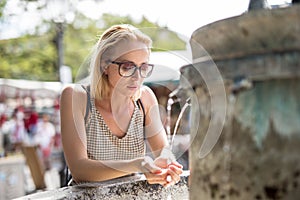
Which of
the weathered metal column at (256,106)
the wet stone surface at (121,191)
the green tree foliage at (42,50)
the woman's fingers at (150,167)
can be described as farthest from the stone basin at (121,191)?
the green tree foliage at (42,50)

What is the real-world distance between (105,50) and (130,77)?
0.19 m

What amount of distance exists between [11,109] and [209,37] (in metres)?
12.2

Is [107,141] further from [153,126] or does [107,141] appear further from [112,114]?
[153,126]

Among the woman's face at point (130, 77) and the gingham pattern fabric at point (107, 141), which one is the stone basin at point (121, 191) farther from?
the woman's face at point (130, 77)

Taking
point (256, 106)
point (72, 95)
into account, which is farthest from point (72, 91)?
point (256, 106)

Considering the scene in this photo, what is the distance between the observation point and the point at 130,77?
6.82 ft

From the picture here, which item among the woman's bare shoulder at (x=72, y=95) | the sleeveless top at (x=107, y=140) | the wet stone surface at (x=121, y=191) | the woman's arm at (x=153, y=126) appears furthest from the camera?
the woman's arm at (x=153, y=126)

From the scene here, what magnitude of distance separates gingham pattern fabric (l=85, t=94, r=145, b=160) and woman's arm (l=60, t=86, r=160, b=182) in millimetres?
101

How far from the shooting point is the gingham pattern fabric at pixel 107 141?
7.00 ft

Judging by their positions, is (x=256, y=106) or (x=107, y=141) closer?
(x=256, y=106)

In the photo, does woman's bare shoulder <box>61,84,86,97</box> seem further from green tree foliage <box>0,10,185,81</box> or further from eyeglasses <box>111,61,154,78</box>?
green tree foliage <box>0,10,185,81</box>

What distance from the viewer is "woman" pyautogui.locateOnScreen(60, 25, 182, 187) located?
1.97 m

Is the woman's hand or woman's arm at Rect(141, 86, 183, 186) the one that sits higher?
woman's arm at Rect(141, 86, 183, 186)

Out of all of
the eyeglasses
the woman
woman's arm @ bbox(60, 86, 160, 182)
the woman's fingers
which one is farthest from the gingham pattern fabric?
the woman's fingers
